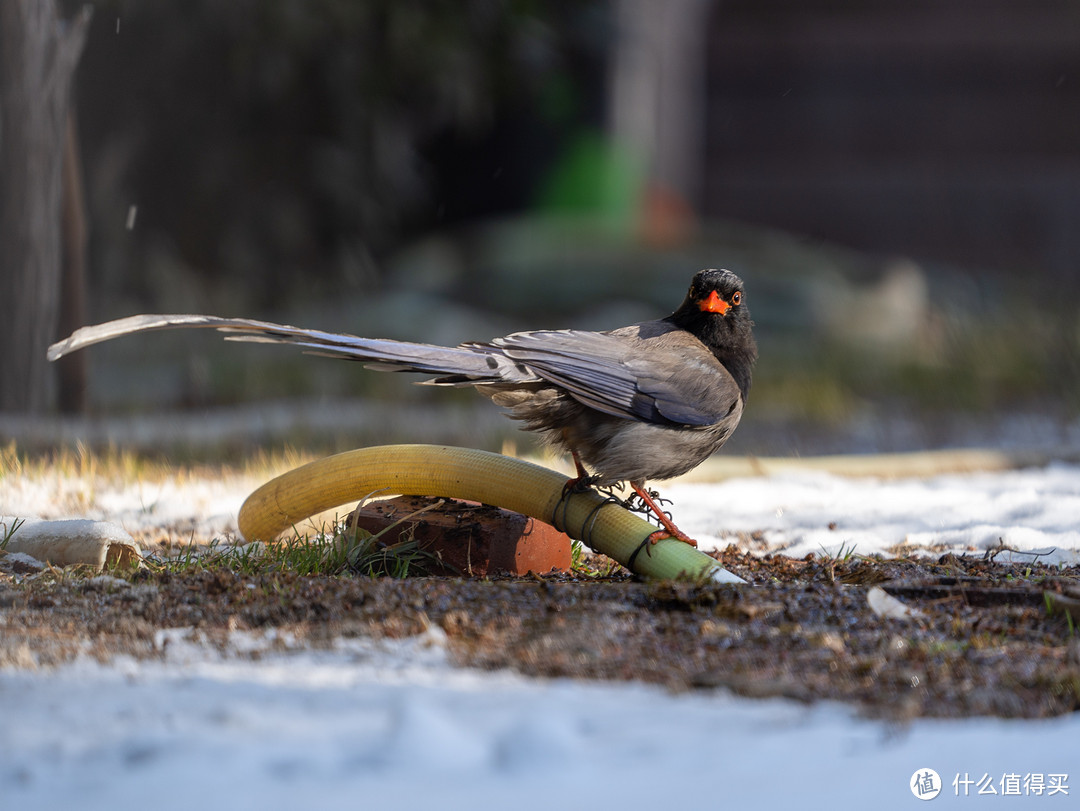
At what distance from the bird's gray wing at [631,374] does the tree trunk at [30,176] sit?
2852mm

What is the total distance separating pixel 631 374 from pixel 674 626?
90 centimetres

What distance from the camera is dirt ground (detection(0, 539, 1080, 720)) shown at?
6.23ft

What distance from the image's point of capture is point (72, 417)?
523cm

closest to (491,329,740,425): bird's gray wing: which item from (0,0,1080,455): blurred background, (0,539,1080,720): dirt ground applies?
(0,539,1080,720): dirt ground

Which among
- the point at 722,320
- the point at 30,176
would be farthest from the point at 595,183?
the point at 722,320

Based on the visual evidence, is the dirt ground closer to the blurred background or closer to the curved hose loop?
the curved hose loop

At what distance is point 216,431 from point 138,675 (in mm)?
4253

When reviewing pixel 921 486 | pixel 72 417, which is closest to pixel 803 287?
pixel 921 486

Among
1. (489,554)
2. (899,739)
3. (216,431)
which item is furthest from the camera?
(216,431)

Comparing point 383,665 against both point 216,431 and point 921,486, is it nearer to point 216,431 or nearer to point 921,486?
point 921,486

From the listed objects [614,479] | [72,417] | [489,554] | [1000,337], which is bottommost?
[489,554]

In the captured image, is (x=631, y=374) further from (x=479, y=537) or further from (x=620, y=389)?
(x=479, y=537)

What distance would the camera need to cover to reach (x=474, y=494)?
118 inches

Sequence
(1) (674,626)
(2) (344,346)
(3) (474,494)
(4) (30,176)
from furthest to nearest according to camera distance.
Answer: (4) (30,176) → (3) (474,494) → (2) (344,346) → (1) (674,626)
